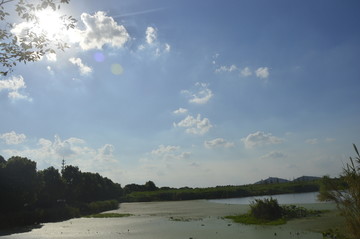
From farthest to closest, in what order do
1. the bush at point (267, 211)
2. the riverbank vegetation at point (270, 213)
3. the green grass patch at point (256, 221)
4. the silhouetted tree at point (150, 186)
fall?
the silhouetted tree at point (150, 186) → the bush at point (267, 211) → the riverbank vegetation at point (270, 213) → the green grass patch at point (256, 221)

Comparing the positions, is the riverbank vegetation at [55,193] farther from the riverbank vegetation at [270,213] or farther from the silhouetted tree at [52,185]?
the riverbank vegetation at [270,213]

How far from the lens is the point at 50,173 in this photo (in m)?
68.5

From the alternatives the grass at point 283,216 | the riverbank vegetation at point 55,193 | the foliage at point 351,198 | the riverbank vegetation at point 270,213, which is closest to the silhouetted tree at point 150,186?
the riverbank vegetation at point 55,193

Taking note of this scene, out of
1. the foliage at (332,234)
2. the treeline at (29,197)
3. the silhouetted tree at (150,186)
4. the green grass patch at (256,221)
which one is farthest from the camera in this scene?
the silhouetted tree at (150,186)

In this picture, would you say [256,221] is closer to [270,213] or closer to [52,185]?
[270,213]

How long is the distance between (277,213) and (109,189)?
90.0 metres

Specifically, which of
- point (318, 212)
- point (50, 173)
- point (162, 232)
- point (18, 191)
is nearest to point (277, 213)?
point (318, 212)

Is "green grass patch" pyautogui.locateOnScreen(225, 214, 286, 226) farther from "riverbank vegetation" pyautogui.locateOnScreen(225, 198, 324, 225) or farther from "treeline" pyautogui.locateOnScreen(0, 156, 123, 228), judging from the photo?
"treeline" pyautogui.locateOnScreen(0, 156, 123, 228)

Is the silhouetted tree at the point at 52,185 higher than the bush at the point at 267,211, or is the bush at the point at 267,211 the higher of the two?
the silhouetted tree at the point at 52,185

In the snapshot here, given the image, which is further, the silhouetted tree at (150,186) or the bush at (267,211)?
the silhouetted tree at (150,186)

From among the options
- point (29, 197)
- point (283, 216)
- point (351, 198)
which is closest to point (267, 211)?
A: point (283, 216)

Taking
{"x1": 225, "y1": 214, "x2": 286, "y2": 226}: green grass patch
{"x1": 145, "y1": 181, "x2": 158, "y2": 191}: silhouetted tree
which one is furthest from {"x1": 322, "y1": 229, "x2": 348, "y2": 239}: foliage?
{"x1": 145, "y1": 181, "x2": 158, "y2": 191}: silhouetted tree

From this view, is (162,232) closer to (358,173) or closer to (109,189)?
(358,173)

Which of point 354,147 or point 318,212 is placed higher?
point 354,147
